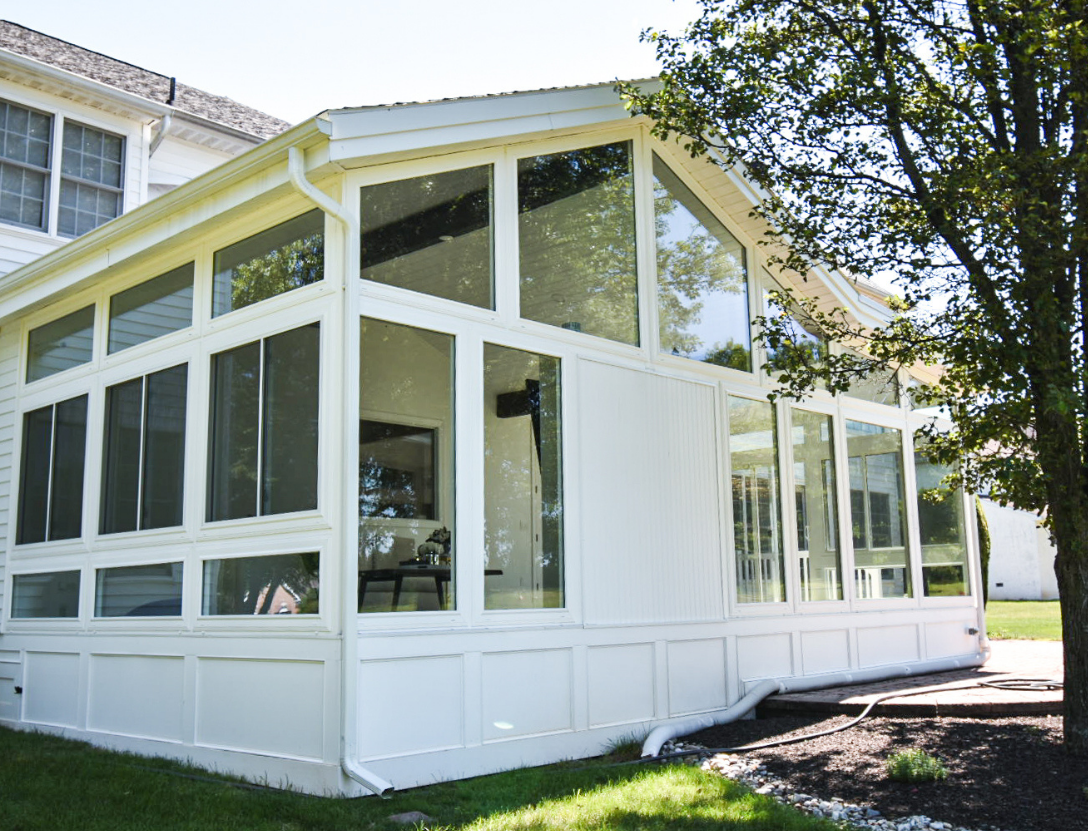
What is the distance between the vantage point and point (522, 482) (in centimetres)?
645

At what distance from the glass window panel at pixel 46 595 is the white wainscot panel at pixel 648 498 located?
12.5 feet

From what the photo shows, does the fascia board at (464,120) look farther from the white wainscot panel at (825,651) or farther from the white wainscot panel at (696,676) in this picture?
the white wainscot panel at (825,651)

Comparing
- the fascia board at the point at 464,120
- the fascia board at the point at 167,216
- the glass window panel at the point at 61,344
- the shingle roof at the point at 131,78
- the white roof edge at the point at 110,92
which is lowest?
the glass window panel at the point at 61,344

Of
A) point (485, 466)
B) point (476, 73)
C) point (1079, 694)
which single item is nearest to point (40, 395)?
point (485, 466)

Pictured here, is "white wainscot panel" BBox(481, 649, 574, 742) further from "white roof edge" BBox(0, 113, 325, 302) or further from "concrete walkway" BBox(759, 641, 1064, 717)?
"white roof edge" BBox(0, 113, 325, 302)

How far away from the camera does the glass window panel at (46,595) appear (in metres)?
7.50

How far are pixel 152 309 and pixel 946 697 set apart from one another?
20.6 feet

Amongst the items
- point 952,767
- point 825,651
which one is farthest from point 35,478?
point 952,767

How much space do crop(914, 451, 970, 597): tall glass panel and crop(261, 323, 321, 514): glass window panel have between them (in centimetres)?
667

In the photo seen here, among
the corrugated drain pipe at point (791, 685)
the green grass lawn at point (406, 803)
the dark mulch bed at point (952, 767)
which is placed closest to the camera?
the green grass lawn at point (406, 803)

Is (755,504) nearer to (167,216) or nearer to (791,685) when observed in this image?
(791,685)

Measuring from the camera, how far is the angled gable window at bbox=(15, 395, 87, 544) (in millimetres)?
7613

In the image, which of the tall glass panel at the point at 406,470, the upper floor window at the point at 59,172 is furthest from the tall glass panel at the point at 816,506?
the upper floor window at the point at 59,172

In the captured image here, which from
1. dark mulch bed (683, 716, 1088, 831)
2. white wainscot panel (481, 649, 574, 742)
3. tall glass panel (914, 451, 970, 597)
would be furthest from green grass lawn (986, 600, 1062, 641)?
white wainscot panel (481, 649, 574, 742)
